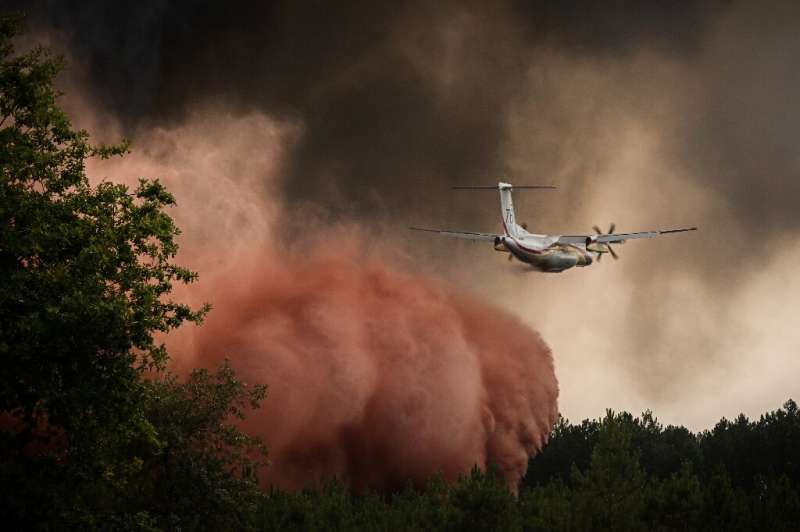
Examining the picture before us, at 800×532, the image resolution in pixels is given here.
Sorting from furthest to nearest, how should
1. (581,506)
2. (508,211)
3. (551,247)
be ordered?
(508,211)
(551,247)
(581,506)

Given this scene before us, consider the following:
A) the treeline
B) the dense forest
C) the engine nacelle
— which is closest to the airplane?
the engine nacelle

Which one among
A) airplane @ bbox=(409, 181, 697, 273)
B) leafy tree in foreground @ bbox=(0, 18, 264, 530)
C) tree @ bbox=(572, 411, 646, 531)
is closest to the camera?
leafy tree in foreground @ bbox=(0, 18, 264, 530)

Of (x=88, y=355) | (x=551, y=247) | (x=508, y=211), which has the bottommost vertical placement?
(x=88, y=355)

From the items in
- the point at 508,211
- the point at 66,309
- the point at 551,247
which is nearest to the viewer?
the point at 66,309

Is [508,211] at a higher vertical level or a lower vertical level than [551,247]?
higher

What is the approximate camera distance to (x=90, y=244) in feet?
125

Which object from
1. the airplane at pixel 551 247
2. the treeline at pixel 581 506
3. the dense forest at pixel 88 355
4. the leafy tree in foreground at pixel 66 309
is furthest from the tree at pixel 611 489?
the leafy tree in foreground at pixel 66 309

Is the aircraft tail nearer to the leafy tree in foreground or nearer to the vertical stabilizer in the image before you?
the vertical stabilizer

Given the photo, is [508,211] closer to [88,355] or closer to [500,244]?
[500,244]

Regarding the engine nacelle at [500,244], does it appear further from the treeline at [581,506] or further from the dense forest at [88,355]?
the dense forest at [88,355]

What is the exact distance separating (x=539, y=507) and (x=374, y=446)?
661 inches

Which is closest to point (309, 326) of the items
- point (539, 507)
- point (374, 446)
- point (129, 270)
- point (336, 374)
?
point (336, 374)

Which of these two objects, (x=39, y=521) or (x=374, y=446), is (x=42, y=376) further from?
(x=374, y=446)

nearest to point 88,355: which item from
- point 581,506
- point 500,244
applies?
point 581,506
